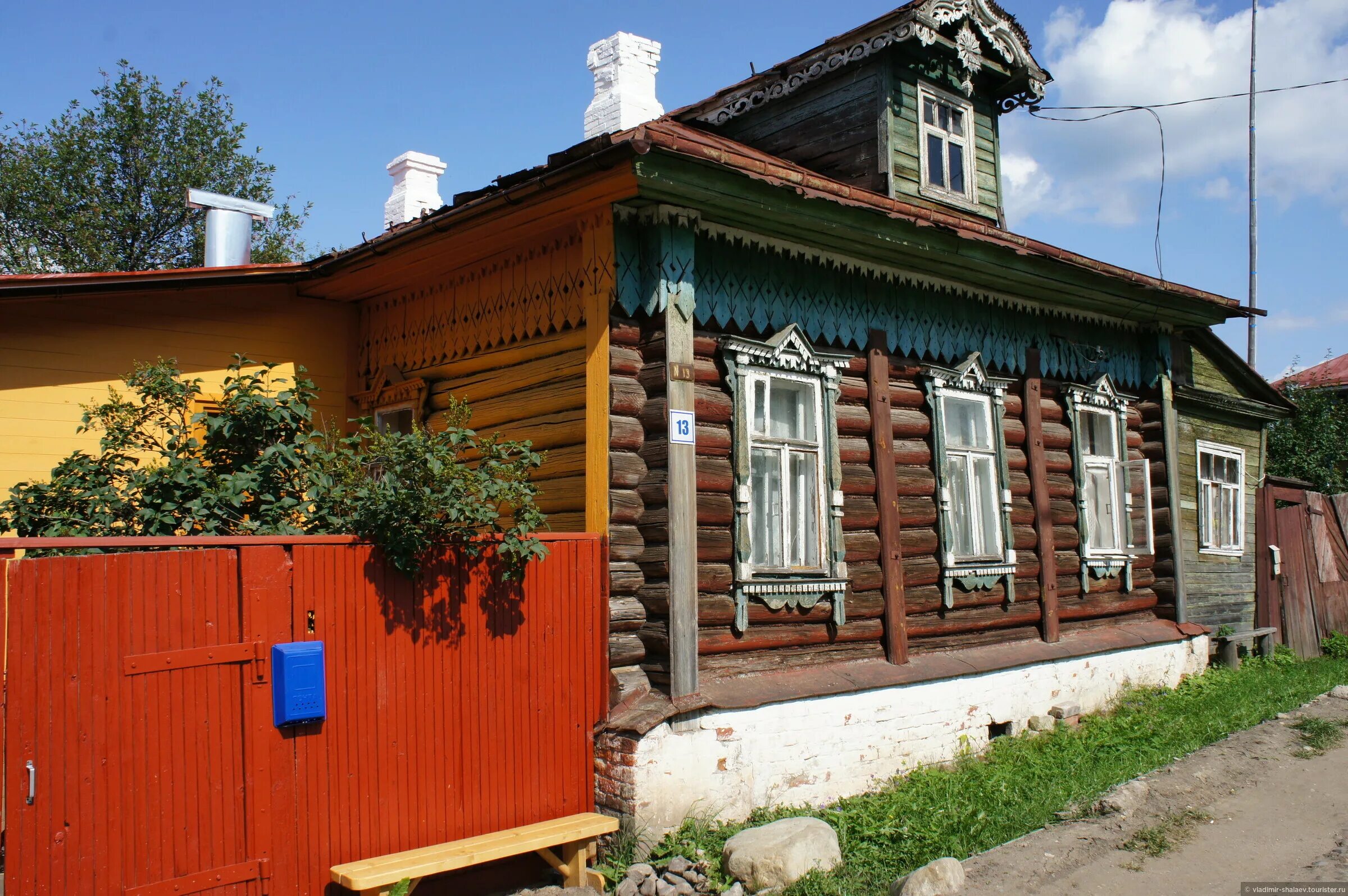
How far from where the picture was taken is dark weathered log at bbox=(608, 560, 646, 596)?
6312 millimetres

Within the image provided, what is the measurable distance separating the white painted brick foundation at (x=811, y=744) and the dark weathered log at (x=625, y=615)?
63cm

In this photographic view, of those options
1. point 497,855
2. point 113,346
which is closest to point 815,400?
point 497,855

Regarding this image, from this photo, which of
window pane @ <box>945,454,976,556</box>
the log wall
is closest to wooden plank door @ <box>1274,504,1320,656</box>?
the log wall

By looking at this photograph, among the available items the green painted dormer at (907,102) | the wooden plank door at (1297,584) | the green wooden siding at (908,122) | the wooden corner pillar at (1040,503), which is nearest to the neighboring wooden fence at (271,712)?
the wooden corner pillar at (1040,503)

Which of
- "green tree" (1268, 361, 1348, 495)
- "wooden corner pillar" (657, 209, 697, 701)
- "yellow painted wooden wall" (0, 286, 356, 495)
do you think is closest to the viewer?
"wooden corner pillar" (657, 209, 697, 701)

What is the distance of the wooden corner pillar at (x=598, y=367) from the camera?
632cm

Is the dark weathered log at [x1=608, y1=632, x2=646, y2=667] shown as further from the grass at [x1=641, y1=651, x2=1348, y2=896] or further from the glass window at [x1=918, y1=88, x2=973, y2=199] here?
the glass window at [x1=918, y1=88, x2=973, y2=199]

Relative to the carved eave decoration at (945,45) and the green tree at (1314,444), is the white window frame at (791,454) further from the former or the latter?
the green tree at (1314,444)

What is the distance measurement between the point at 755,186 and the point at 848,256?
1415mm

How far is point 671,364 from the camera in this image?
6367mm

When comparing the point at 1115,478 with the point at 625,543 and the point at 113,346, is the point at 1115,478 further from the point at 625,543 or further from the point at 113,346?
the point at 113,346

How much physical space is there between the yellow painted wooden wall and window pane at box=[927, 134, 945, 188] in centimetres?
580

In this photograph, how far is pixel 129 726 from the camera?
447cm

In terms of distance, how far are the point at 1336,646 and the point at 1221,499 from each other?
2.51 meters
